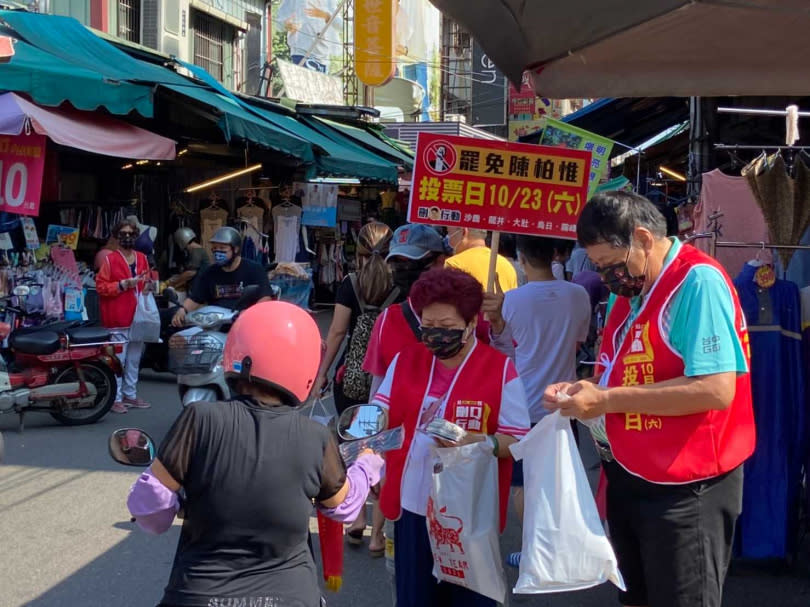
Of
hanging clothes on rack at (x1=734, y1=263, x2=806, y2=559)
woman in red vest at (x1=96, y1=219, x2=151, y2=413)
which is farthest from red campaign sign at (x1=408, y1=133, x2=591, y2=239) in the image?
woman in red vest at (x1=96, y1=219, x2=151, y2=413)

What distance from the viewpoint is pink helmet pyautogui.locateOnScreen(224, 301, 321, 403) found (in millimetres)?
2348

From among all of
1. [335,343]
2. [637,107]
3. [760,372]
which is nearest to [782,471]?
[760,372]

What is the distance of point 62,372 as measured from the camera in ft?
27.4

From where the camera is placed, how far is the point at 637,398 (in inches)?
106

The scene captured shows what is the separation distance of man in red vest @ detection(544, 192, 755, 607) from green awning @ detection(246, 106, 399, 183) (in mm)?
10935

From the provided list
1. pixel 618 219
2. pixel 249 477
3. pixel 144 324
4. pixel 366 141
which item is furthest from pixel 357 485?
pixel 366 141

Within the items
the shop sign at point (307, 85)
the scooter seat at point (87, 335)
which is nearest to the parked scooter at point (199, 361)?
the scooter seat at point (87, 335)

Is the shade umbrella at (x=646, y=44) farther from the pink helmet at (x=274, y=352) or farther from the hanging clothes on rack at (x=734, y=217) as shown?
the pink helmet at (x=274, y=352)

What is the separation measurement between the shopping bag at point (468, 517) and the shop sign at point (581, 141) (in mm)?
2603

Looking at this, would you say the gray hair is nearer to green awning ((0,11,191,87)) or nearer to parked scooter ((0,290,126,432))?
parked scooter ((0,290,126,432))

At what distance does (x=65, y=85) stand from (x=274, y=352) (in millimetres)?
7742

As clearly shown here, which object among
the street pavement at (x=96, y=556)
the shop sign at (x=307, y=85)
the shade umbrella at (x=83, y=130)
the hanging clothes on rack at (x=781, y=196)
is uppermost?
the shop sign at (x=307, y=85)

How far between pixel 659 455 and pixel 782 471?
2093 mm

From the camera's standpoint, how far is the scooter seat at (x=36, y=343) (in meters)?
8.12
